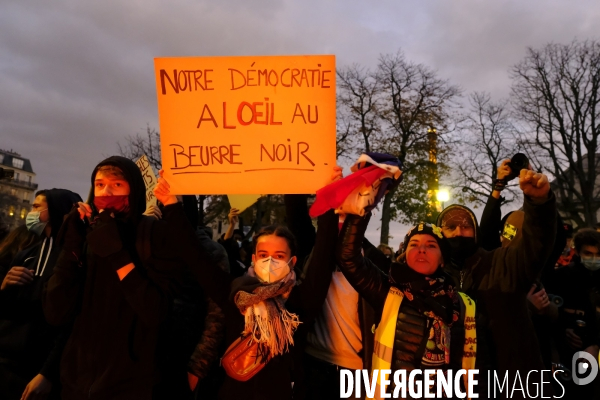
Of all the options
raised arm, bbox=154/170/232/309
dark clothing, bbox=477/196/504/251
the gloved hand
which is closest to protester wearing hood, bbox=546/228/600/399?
dark clothing, bbox=477/196/504/251

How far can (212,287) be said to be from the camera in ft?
9.27

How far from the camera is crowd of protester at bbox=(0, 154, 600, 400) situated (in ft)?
8.26

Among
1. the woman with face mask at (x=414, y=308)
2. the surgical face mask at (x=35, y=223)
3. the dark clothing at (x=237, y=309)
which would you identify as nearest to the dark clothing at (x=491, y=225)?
the woman with face mask at (x=414, y=308)

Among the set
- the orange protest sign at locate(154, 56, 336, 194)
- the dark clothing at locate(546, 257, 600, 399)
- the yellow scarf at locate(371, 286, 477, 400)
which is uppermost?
the orange protest sign at locate(154, 56, 336, 194)

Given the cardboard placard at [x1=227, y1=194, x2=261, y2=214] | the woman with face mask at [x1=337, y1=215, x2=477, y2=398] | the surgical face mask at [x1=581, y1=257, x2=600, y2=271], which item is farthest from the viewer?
the cardboard placard at [x1=227, y1=194, x2=261, y2=214]

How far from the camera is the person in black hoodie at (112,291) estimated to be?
2.45 metres

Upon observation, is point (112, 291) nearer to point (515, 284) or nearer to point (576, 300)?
point (515, 284)

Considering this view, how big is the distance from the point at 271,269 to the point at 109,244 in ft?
2.95

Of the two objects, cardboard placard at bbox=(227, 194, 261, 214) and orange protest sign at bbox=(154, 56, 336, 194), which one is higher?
orange protest sign at bbox=(154, 56, 336, 194)

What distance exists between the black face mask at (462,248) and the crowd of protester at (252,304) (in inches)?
0.4

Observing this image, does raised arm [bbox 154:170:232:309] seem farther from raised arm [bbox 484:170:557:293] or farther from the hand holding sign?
raised arm [bbox 484:170:557:293]

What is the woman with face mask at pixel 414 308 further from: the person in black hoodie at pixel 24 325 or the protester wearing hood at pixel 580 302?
the protester wearing hood at pixel 580 302

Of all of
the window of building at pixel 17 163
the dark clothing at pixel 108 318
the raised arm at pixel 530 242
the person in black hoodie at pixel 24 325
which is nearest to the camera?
the dark clothing at pixel 108 318

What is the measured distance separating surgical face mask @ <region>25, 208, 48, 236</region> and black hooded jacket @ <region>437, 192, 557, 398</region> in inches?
129
